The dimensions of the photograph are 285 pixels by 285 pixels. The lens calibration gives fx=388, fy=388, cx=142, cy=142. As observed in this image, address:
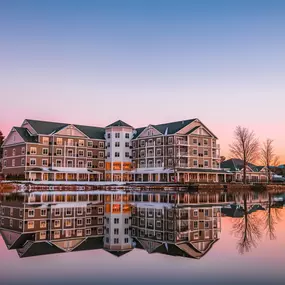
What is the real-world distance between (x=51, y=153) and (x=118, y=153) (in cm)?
1488

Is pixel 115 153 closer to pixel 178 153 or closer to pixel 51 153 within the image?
pixel 51 153

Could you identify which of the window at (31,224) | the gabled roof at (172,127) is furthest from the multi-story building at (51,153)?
the window at (31,224)

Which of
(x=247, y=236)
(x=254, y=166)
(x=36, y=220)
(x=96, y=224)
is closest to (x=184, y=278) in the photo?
(x=247, y=236)

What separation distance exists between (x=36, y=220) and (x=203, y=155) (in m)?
62.7

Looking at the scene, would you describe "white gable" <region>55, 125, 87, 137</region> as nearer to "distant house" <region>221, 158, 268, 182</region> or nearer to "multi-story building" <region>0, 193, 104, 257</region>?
"distant house" <region>221, 158, 268, 182</region>

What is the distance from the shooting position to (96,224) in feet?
55.5

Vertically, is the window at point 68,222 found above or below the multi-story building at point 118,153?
below

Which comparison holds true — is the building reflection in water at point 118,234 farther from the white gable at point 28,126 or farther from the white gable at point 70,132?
the white gable at point 70,132

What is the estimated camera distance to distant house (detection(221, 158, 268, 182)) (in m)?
95.7

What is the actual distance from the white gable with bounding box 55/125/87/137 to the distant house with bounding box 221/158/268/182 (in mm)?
37664

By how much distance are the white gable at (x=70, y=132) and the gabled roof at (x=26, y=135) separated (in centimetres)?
470

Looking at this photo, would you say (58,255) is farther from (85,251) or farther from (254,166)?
(254,166)

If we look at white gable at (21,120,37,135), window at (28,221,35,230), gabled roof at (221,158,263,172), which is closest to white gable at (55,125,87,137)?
white gable at (21,120,37,135)

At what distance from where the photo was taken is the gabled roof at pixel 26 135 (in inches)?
2939
